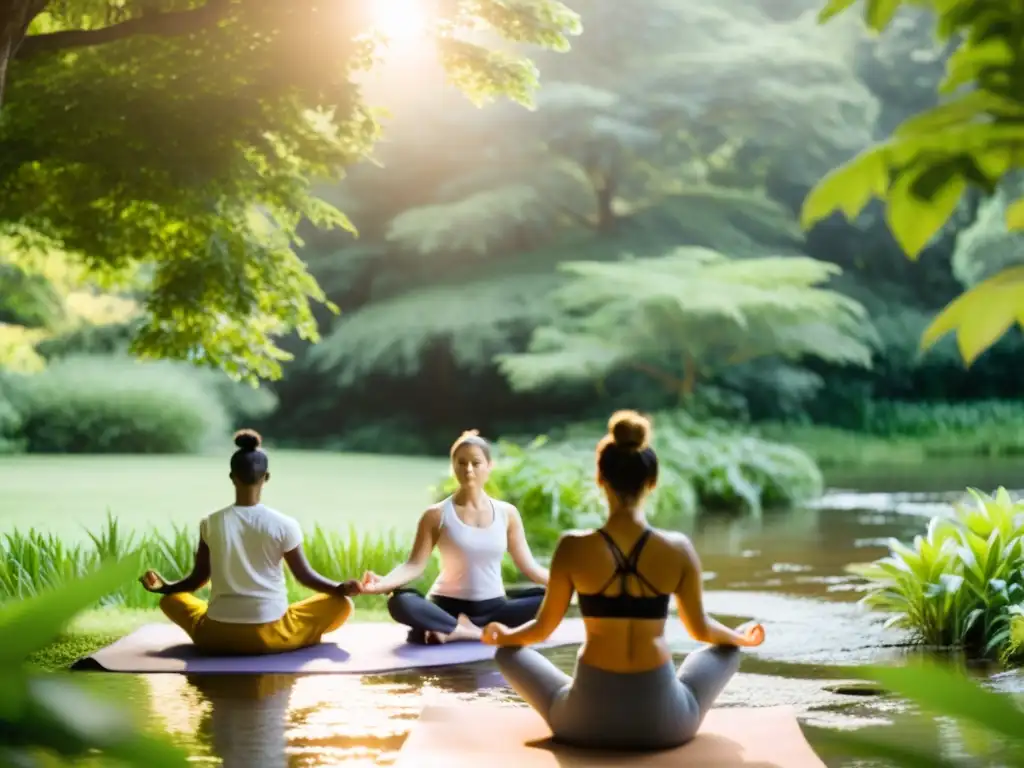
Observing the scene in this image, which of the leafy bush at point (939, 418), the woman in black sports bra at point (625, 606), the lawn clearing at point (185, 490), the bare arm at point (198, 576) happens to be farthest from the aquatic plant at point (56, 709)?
the leafy bush at point (939, 418)


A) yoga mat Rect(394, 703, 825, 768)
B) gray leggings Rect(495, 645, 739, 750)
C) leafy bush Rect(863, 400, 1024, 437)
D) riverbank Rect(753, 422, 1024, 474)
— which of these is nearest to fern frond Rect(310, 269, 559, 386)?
riverbank Rect(753, 422, 1024, 474)

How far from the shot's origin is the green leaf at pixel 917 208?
0.82 metres

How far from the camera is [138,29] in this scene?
26.8ft

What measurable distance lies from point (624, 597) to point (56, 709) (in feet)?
12.2

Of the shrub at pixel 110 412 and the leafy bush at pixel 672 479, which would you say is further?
the shrub at pixel 110 412

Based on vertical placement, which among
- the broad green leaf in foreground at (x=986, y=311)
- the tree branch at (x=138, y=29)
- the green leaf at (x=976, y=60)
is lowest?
the broad green leaf in foreground at (x=986, y=311)

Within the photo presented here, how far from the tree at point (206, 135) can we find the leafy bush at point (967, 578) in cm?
387

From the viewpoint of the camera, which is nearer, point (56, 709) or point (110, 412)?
point (56, 709)

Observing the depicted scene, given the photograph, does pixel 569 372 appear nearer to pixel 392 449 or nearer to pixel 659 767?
pixel 392 449

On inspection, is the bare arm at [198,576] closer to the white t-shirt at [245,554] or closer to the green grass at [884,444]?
the white t-shirt at [245,554]

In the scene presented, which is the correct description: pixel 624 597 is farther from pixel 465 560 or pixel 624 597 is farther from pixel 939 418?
pixel 939 418

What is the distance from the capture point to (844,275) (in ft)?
91.5

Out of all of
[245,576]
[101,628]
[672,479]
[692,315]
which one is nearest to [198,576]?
[245,576]

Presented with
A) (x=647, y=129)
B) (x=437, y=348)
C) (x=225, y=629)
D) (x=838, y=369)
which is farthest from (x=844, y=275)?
(x=225, y=629)
